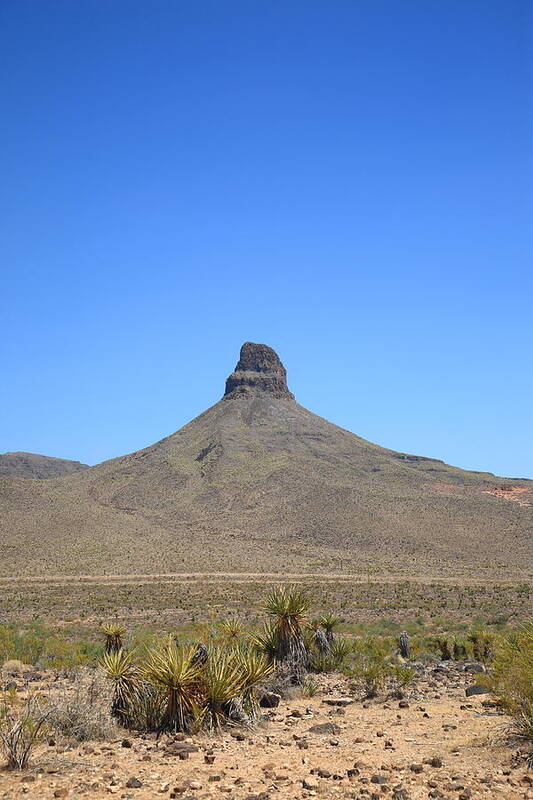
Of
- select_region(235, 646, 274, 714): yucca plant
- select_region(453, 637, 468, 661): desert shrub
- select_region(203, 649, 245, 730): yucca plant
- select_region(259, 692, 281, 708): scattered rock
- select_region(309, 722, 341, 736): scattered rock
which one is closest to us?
select_region(203, 649, 245, 730): yucca plant

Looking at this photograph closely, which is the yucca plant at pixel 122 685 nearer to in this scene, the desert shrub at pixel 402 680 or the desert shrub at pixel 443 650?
the desert shrub at pixel 402 680

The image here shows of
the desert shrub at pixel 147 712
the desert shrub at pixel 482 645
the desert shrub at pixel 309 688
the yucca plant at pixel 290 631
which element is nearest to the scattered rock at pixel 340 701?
the desert shrub at pixel 309 688

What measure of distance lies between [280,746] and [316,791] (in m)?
2.08

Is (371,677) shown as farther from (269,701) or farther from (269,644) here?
(269,644)

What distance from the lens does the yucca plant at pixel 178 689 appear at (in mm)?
9805

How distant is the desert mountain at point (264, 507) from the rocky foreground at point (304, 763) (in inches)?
1849

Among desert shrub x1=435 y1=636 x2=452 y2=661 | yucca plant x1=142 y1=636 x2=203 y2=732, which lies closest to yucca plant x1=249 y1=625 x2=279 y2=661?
yucca plant x1=142 y1=636 x2=203 y2=732

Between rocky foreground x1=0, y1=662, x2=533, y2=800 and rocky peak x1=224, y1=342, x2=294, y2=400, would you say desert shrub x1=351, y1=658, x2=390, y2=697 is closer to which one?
rocky foreground x1=0, y1=662, x2=533, y2=800

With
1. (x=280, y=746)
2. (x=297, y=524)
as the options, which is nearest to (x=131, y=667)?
(x=280, y=746)

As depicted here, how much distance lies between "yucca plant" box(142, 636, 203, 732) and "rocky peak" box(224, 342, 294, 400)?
128297 millimetres

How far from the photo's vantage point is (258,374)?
14200 centimetres

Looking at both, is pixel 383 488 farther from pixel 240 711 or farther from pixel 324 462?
pixel 240 711

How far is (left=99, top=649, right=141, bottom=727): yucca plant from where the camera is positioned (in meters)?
10.4

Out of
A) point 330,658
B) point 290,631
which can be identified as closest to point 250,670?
point 290,631
